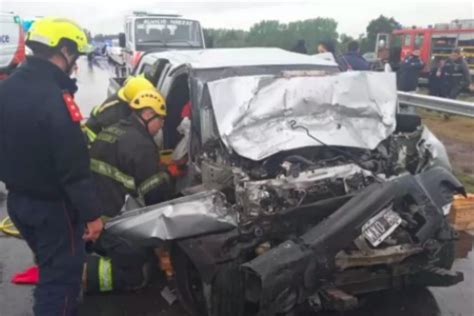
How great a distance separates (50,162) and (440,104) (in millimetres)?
6661

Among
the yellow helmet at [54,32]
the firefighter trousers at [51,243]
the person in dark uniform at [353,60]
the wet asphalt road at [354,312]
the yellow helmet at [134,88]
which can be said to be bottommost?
the wet asphalt road at [354,312]

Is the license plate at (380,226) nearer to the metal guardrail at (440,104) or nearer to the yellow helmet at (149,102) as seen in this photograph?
the yellow helmet at (149,102)

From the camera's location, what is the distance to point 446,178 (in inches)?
148

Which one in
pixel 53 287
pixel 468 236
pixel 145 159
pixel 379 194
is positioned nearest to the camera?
pixel 53 287

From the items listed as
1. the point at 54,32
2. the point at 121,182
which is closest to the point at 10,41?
the point at 121,182

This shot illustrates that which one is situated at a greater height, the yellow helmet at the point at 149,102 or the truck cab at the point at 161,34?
the truck cab at the point at 161,34

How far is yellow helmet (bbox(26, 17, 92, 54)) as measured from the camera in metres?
3.06

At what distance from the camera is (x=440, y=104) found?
809cm

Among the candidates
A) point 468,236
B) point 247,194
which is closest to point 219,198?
point 247,194

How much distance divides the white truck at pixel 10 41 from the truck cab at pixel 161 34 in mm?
3144

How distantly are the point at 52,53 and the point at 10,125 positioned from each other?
49 centimetres

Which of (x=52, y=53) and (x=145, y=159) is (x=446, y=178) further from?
(x=52, y=53)

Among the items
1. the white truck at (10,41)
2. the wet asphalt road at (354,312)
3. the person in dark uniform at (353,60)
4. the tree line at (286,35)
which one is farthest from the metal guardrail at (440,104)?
the tree line at (286,35)

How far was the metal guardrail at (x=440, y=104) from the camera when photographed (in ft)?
24.0
